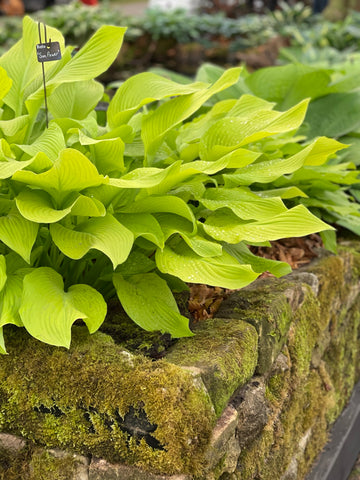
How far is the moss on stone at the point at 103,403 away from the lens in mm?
1416

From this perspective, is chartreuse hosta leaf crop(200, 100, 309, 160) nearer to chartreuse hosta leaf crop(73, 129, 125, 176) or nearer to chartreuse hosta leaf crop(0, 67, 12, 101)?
chartreuse hosta leaf crop(73, 129, 125, 176)

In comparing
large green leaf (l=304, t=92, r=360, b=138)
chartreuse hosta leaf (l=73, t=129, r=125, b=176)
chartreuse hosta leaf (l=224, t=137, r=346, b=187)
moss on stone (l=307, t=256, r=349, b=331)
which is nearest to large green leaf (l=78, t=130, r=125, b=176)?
chartreuse hosta leaf (l=73, t=129, r=125, b=176)

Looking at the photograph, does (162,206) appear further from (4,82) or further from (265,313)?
(4,82)

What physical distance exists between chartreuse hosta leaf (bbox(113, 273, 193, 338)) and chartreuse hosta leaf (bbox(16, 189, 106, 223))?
23 centimetres

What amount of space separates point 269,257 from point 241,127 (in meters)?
0.69

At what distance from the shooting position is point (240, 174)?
1.96 metres

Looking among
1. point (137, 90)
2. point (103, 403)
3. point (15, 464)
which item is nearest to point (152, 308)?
point (103, 403)

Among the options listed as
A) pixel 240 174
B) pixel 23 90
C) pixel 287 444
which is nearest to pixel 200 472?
pixel 287 444

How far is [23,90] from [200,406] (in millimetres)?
1151

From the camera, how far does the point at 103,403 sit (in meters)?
1.47

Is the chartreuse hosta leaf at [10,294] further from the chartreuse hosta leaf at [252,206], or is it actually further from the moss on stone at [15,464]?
the chartreuse hosta leaf at [252,206]

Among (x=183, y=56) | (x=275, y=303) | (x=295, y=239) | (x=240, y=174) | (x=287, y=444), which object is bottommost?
(x=183, y=56)

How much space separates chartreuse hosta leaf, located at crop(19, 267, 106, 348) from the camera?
1.46 metres

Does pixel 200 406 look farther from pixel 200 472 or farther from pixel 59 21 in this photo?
pixel 59 21
